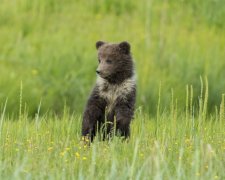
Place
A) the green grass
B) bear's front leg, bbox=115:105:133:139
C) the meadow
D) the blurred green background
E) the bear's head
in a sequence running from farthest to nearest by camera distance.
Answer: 1. the blurred green background
2. the meadow
3. the bear's head
4. bear's front leg, bbox=115:105:133:139
5. the green grass

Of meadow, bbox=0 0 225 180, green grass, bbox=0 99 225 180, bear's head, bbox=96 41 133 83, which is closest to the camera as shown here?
green grass, bbox=0 99 225 180

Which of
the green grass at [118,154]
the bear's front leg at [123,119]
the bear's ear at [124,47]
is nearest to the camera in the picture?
the green grass at [118,154]

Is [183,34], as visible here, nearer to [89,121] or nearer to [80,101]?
[80,101]

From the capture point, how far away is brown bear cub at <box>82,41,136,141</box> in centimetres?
763

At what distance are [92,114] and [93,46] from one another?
366cm

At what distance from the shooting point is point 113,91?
25.8 ft

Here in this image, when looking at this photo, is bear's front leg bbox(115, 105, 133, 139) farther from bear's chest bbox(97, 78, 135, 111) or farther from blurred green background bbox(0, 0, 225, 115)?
blurred green background bbox(0, 0, 225, 115)

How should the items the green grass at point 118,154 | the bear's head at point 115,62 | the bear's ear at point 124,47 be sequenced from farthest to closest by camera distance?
the bear's ear at point 124,47 < the bear's head at point 115,62 < the green grass at point 118,154

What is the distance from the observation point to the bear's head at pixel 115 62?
26.2 ft

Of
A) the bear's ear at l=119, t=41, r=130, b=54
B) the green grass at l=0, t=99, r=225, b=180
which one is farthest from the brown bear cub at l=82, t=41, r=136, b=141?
the green grass at l=0, t=99, r=225, b=180

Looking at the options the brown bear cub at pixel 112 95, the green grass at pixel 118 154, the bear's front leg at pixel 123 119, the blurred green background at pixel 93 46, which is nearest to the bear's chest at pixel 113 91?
the brown bear cub at pixel 112 95

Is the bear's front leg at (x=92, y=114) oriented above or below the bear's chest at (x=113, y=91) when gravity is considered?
below

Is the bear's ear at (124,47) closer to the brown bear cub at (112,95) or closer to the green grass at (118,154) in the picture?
the brown bear cub at (112,95)

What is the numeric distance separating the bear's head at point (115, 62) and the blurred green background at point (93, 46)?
6.71 ft
